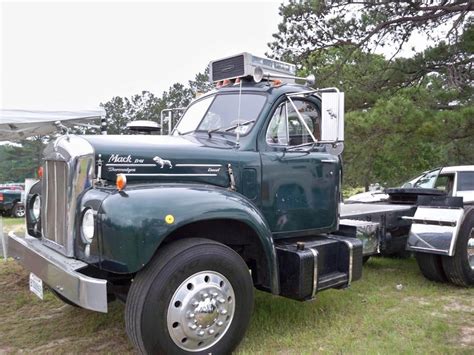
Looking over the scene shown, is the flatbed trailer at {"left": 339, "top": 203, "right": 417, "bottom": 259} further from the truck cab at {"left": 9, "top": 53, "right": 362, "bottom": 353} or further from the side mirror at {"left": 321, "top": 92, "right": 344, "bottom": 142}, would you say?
the side mirror at {"left": 321, "top": 92, "right": 344, "bottom": 142}

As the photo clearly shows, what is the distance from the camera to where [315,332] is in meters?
4.25

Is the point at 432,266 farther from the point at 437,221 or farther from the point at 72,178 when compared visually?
the point at 72,178

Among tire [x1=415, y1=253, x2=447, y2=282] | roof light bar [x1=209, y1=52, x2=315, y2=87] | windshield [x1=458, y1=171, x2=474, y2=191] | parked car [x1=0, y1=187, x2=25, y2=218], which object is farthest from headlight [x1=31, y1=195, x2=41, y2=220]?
parked car [x1=0, y1=187, x2=25, y2=218]

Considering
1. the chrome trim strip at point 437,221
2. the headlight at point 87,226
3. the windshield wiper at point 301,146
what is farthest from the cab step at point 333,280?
the headlight at point 87,226

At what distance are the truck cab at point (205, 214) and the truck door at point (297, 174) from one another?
12 mm

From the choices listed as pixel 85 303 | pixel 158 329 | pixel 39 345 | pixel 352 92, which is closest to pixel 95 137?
pixel 85 303

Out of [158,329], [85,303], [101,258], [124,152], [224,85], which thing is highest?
[224,85]

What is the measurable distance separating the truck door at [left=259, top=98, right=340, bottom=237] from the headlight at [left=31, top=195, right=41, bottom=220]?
2189 mm

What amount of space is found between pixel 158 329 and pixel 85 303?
0.52 m

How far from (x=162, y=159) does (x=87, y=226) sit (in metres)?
0.80

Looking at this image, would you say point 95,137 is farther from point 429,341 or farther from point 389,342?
point 429,341

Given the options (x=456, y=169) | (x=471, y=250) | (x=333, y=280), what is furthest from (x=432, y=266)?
(x=456, y=169)

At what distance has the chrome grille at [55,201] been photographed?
12.3ft

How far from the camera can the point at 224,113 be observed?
4.65m
